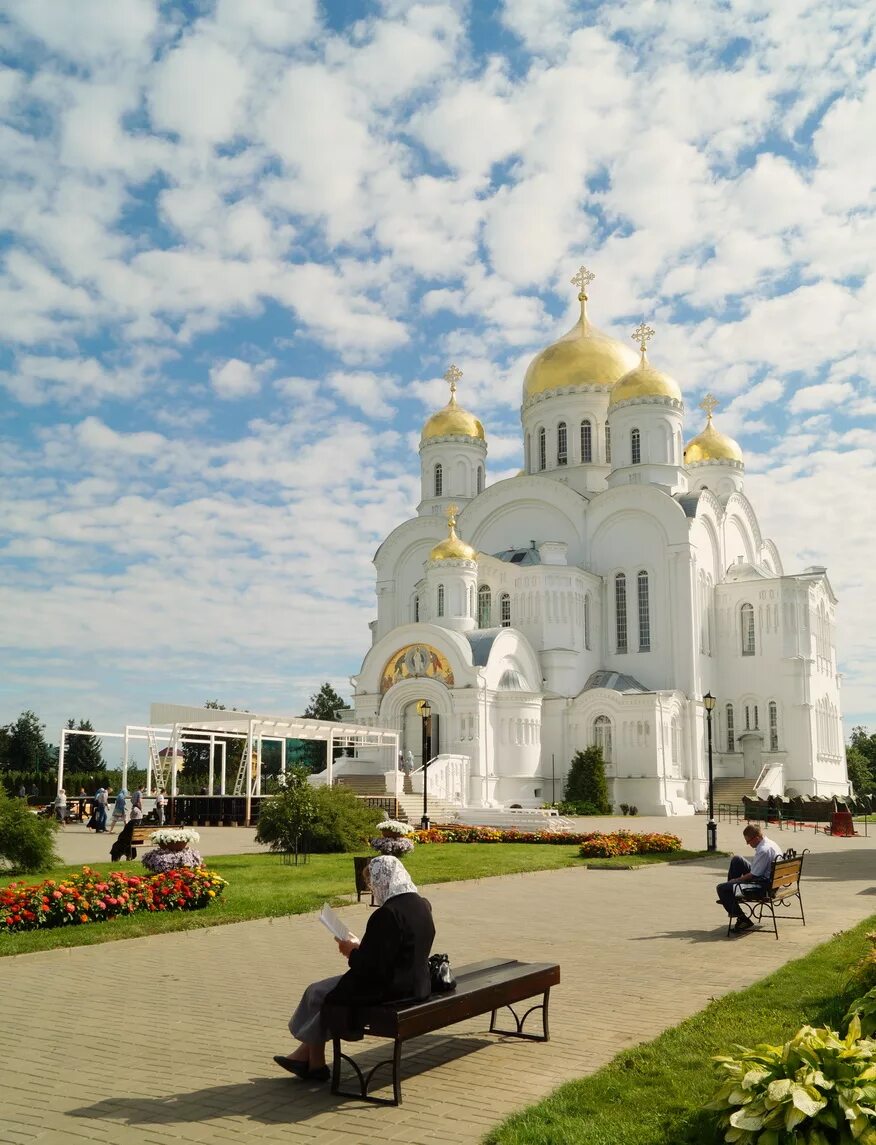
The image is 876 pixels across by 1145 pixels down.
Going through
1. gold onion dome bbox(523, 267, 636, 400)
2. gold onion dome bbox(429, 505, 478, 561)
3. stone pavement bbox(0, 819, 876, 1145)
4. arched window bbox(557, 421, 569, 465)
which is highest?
gold onion dome bbox(523, 267, 636, 400)

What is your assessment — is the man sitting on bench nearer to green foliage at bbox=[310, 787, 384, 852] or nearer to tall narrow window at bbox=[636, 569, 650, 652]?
green foliage at bbox=[310, 787, 384, 852]

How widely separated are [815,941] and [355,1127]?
667 centimetres

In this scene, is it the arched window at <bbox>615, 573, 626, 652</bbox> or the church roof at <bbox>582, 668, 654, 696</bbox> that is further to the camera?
the arched window at <bbox>615, 573, 626, 652</bbox>

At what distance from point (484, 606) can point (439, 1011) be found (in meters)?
36.4

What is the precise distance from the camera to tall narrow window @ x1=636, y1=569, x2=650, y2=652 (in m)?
41.1

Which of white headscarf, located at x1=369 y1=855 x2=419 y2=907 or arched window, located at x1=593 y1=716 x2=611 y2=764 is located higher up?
arched window, located at x1=593 y1=716 x2=611 y2=764

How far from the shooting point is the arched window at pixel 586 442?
45.3m

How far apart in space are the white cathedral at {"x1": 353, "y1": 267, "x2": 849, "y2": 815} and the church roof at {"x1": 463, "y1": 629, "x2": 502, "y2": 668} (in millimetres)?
77

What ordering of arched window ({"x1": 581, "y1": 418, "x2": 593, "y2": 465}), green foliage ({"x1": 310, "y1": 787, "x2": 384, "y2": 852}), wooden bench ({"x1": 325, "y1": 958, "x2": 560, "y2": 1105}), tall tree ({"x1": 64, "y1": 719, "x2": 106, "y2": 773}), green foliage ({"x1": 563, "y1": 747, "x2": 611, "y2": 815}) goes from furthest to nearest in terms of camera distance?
1. tall tree ({"x1": 64, "y1": 719, "x2": 106, "y2": 773})
2. arched window ({"x1": 581, "y1": 418, "x2": 593, "y2": 465})
3. green foliage ({"x1": 563, "y1": 747, "x2": 611, "y2": 815})
4. green foliage ({"x1": 310, "y1": 787, "x2": 384, "y2": 852})
5. wooden bench ({"x1": 325, "y1": 958, "x2": 560, "y2": 1105})

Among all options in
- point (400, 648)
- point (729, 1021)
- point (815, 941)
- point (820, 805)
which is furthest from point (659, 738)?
point (729, 1021)

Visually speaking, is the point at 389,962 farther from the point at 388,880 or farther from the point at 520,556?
the point at 520,556

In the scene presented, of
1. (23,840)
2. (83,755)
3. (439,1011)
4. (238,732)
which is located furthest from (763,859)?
(83,755)

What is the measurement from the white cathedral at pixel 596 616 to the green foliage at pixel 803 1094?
30193mm

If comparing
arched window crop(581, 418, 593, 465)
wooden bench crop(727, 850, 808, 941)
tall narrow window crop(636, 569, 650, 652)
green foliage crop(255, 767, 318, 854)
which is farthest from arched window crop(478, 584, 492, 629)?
wooden bench crop(727, 850, 808, 941)
